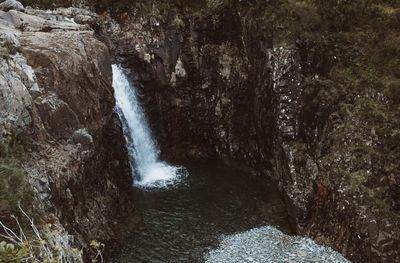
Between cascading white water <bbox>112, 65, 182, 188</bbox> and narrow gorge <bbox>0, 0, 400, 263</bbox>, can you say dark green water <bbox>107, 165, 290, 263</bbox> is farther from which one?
cascading white water <bbox>112, 65, 182, 188</bbox>

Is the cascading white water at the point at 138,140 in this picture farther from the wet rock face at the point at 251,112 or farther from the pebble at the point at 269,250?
the pebble at the point at 269,250

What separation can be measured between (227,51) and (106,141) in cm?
941

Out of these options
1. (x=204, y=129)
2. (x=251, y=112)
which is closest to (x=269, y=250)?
(x=251, y=112)

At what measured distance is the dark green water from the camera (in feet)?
58.1

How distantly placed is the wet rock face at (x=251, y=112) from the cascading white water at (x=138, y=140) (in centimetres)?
87

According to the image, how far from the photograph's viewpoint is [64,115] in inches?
643

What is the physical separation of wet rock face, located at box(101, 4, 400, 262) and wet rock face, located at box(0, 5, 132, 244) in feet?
19.4

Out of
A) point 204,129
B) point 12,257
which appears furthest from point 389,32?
point 12,257

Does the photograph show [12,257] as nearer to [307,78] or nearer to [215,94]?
[307,78]

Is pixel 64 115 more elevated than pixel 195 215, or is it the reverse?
pixel 64 115

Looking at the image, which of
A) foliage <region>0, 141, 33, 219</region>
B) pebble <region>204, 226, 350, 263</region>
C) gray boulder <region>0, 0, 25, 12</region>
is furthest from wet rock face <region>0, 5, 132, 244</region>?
pebble <region>204, 226, 350, 263</region>

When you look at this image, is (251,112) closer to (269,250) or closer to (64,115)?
(269,250)

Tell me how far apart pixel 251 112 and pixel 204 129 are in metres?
3.94

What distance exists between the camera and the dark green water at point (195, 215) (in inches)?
697
